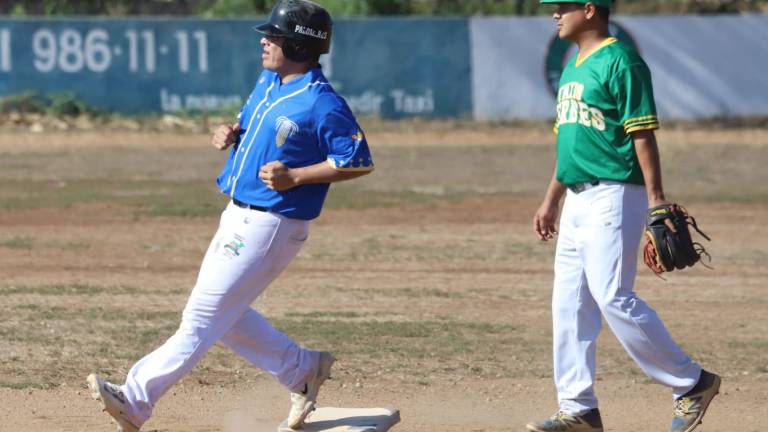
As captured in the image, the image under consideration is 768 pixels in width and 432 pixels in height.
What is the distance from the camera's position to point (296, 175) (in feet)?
19.4

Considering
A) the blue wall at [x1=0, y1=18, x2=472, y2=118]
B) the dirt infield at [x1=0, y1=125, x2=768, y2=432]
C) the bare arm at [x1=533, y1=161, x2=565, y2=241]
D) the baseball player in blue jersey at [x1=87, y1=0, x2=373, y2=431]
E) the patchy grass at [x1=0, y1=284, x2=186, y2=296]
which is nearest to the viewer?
the baseball player in blue jersey at [x1=87, y1=0, x2=373, y2=431]

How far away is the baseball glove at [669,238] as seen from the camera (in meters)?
6.12

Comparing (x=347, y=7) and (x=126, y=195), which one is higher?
(x=347, y=7)

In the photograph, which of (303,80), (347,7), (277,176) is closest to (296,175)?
(277,176)

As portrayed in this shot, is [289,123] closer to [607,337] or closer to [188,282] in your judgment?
[607,337]

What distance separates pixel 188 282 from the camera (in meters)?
11.1

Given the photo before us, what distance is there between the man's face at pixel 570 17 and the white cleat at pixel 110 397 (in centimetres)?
271

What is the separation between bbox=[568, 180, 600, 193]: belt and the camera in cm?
613

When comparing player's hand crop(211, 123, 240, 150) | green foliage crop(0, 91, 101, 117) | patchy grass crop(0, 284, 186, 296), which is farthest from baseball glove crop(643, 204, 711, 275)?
green foliage crop(0, 91, 101, 117)

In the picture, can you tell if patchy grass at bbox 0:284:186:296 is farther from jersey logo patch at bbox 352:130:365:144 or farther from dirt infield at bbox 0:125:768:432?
jersey logo patch at bbox 352:130:365:144

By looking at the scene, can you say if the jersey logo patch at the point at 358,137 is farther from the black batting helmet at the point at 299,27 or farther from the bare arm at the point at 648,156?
the bare arm at the point at 648,156

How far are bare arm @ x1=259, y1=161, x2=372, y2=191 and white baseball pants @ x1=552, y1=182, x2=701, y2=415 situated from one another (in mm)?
1124

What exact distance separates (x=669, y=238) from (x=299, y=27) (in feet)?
6.55

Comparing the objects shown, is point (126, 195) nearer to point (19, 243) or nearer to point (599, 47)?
point (19, 243)
